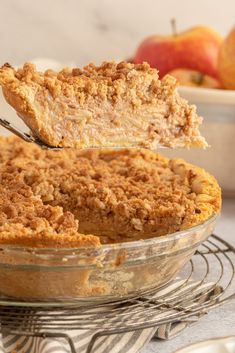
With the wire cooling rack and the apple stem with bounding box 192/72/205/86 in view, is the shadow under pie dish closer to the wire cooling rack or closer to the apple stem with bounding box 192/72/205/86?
the wire cooling rack

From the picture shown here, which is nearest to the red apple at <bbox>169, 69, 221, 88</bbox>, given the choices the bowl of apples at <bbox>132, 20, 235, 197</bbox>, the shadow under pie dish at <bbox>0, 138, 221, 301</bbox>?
the bowl of apples at <bbox>132, 20, 235, 197</bbox>

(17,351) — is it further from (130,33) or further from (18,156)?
(130,33)

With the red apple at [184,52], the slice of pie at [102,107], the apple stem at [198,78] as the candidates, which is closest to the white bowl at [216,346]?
the slice of pie at [102,107]

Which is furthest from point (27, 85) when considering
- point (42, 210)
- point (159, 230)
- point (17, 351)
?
point (17, 351)

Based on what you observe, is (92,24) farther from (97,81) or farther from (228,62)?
(97,81)

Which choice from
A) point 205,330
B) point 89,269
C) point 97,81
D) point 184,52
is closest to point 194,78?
point 184,52

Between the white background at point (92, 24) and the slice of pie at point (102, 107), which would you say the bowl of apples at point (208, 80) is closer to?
the slice of pie at point (102, 107)
